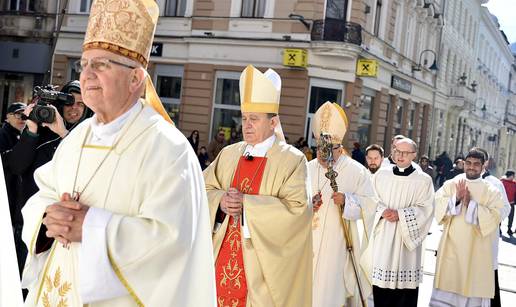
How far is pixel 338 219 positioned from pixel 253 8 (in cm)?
1479

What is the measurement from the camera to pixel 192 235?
245cm

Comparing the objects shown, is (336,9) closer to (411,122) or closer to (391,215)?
(411,122)

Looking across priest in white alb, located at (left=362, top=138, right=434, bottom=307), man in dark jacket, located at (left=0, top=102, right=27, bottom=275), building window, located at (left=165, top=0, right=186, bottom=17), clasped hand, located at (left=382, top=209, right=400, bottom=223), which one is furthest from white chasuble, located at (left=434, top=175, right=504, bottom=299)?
building window, located at (left=165, top=0, right=186, bottom=17)

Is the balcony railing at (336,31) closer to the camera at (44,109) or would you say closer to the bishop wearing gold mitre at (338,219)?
the bishop wearing gold mitre at (338,219)

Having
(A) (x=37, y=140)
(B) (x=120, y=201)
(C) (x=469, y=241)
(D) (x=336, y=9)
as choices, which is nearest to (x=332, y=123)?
(C) (x=469, y=241)

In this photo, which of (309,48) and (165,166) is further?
(309,48)

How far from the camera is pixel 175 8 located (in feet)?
69.2

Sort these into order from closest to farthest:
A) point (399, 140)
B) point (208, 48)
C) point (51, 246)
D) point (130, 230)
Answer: point (130, 230) < point (51, 246) < point (399, 140) < point (208, 48)

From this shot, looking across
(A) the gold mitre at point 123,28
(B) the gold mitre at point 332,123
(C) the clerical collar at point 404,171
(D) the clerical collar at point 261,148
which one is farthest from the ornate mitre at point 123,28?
(C) the clerical collar at point 404,171

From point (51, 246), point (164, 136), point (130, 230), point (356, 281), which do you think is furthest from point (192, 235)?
point (356, 281)

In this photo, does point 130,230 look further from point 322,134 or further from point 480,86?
point 480,86

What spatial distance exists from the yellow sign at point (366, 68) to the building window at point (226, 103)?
3922 millimetres

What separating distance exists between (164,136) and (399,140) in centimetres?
471

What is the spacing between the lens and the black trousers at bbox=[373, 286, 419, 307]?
6.74 metres
